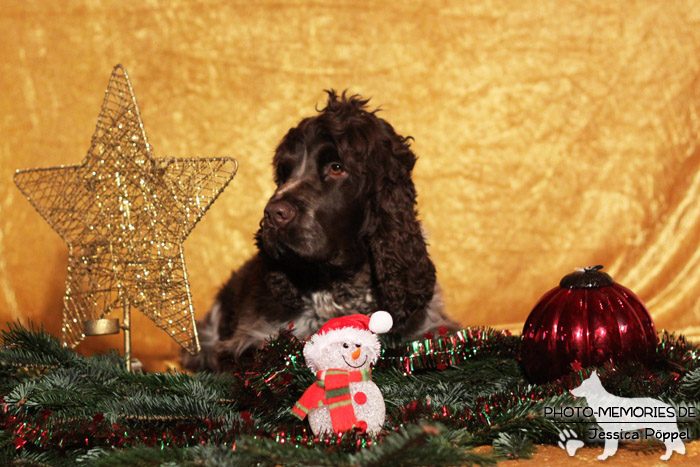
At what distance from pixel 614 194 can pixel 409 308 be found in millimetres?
2565

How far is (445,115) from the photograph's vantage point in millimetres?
4836

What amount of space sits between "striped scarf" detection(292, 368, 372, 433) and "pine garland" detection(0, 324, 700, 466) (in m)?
0.08

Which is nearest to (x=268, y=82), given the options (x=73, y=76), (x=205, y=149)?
(x=205, y=149)

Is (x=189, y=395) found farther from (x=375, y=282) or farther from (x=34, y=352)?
(x=375, y=282)

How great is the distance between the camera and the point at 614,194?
496 centimetres

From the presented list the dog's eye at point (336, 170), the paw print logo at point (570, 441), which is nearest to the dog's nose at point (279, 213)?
the dog's eye at point (336, 170)

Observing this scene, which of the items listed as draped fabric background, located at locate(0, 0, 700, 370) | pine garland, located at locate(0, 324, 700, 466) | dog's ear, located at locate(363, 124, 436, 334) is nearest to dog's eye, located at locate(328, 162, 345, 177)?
dog's ear, located at locate(363, 124, 436, 334)

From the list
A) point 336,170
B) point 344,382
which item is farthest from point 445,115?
point 344,382

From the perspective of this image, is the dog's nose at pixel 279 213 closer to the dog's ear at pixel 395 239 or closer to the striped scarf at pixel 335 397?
the dog's ear at pixel 395 239

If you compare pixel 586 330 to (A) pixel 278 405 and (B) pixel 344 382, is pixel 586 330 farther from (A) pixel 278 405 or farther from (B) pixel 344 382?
(A) pixel 278 405

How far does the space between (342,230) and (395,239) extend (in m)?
0.21

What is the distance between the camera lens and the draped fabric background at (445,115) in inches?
187

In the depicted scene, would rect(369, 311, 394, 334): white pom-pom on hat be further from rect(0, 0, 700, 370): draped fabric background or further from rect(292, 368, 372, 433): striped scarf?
rect(0, 0, 700, 370): draped fabric background

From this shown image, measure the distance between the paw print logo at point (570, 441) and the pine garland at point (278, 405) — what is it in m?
0.02
